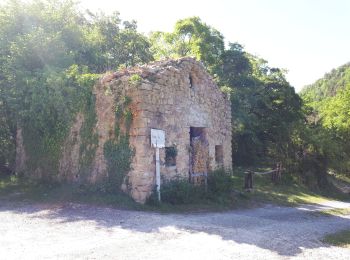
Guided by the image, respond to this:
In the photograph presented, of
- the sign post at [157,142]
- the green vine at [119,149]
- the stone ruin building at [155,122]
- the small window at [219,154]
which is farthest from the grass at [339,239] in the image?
the small window at [219,154]

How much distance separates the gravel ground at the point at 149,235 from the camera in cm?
530

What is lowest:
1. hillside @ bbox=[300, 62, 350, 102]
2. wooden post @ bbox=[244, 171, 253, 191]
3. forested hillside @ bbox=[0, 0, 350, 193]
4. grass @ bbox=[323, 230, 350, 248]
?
grass @ bbox=[323, 230, 350, 248]

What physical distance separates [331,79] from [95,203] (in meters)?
74.8

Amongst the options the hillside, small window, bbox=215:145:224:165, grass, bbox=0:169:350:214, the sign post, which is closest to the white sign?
the sign post

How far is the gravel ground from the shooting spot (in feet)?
17.4

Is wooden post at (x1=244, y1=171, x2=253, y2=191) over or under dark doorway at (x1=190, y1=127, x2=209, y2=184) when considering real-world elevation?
under

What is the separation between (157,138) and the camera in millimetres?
9289

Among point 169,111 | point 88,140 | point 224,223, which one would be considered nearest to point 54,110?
point 88,140

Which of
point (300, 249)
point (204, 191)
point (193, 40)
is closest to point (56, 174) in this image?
point (204, 191)

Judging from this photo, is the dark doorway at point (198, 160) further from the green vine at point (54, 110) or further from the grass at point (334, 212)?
the grass at point (334, 212)

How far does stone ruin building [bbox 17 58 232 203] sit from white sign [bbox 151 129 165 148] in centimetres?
14

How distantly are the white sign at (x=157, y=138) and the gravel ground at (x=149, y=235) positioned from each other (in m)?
1.96

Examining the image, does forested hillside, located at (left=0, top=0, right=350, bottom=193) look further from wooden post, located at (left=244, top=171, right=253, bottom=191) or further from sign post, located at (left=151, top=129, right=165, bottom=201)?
wooden post, located at (left=244, top=171, right=253, bottom=191)

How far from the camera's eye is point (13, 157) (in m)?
13.5
